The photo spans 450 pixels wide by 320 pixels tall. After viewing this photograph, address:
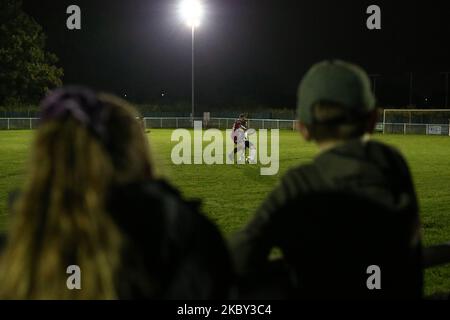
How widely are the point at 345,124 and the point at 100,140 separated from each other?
2.87ft

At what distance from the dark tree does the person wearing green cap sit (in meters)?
63.0

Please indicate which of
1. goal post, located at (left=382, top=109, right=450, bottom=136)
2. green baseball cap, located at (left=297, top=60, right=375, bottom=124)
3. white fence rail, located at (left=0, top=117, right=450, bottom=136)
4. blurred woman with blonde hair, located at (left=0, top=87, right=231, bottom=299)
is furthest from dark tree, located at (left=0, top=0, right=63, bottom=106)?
blurred woman with blonde hair, located at (left=0, top=87, right=231, bottom=299)

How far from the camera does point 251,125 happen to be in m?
53.8

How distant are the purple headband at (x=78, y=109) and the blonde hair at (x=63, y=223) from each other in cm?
2

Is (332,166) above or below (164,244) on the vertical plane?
above

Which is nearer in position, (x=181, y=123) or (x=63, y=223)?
(x=63, y=223)

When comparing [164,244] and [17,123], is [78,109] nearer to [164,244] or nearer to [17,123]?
[164,244]

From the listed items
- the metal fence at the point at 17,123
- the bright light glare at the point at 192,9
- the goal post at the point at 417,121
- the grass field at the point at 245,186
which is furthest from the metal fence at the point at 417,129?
the metal fence at the point at 17,123

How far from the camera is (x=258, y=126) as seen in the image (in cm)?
5294

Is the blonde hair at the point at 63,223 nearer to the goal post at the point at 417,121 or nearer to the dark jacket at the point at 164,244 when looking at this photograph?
the dark jacket at the point at 164,244

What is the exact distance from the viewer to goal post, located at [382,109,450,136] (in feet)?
137

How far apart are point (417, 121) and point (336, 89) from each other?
44.4 m

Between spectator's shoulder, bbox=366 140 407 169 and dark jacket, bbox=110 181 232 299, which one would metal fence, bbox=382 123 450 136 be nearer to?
spectator's shoulder, bbox=366 140 407 169

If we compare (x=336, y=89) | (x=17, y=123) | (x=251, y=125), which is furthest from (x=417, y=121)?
(x=336, y=89)
